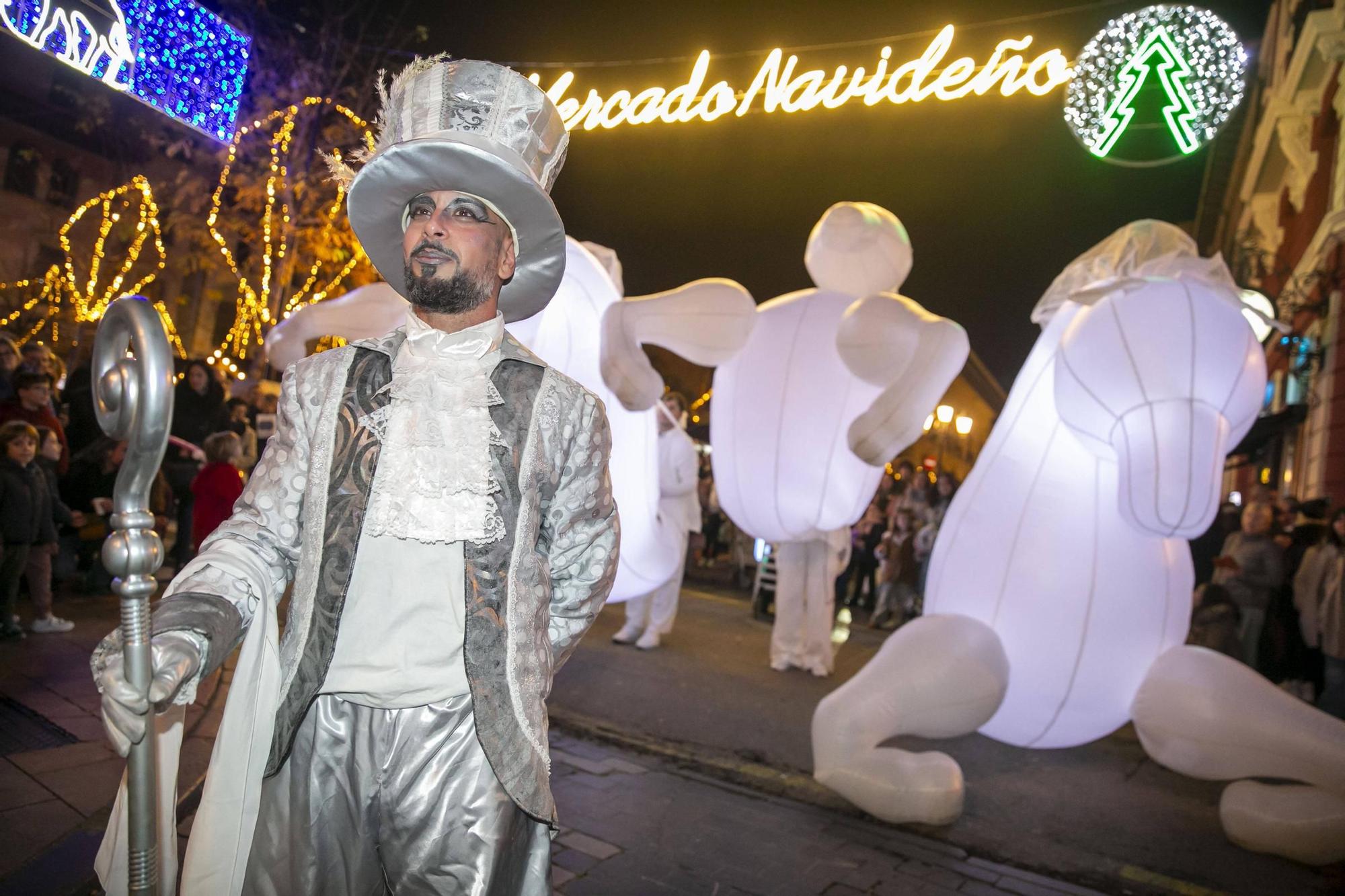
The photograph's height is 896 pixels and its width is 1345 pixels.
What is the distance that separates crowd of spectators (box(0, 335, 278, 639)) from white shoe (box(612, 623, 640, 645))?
9.46 feet

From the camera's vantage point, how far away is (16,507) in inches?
213

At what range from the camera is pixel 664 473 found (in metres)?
7.31

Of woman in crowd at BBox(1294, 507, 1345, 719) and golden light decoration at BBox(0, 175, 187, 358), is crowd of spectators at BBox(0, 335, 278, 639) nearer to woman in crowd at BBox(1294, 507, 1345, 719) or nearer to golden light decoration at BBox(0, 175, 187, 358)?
golden light decoration at BBox(0, 175, 187, 358)

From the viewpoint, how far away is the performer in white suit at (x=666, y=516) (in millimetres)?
7277

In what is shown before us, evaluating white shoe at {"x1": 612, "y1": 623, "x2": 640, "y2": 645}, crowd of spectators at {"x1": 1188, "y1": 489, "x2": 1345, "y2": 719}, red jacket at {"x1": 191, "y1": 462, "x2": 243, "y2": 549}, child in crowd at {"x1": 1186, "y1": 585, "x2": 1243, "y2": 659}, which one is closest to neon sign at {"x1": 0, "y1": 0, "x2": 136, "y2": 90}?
red jacket at {"x1": 191, "y1": 462, "x2": 243, "y2": 549}

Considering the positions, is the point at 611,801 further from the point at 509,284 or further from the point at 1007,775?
the point at 509,284

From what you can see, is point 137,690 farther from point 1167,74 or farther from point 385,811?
point 1167,74

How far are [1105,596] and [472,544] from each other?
294 centimetres

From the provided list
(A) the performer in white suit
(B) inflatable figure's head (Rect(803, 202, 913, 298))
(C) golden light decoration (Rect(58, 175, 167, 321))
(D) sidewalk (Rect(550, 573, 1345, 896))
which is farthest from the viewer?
(C) golden light decoration (Rect(58, 175, 167, 321))

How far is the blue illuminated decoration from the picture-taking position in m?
5.39

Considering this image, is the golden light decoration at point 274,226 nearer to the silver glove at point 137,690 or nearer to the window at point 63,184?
the silver glove at point 137,690

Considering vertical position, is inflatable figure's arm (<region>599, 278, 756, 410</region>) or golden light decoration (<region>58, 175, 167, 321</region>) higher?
golden light decoration (<region>58, 175, 167, 321</region>)

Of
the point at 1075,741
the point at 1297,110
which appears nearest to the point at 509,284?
the point at 1075,741

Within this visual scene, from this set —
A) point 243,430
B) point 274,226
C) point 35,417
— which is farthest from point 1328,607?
point 274,226
